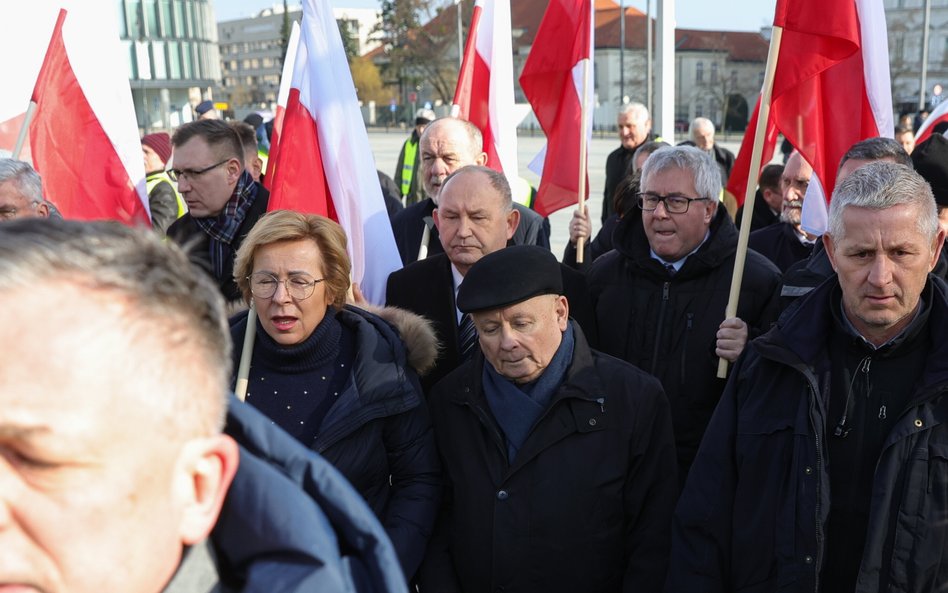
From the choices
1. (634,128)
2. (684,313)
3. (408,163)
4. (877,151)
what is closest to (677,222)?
(684,313)

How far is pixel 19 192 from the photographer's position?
3.87 metres

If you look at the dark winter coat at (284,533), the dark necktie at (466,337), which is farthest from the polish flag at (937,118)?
the dark winter coat at (284,533)

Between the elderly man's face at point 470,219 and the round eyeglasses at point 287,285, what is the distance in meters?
0.95

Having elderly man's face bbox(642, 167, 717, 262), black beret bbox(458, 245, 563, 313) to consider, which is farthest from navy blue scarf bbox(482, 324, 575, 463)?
elderly man's face bbox(642, 167, 717, 262)

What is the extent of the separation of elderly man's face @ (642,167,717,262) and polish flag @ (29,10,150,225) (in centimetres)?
259

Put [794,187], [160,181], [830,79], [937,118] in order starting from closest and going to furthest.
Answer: [830,79] < [794,187] < [160,181] < [937,118]

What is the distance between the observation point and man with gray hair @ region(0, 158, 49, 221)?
12.6 ft

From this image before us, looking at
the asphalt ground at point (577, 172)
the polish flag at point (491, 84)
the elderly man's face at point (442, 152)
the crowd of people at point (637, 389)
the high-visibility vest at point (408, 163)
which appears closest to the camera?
the crowd of people at point (637, 389)

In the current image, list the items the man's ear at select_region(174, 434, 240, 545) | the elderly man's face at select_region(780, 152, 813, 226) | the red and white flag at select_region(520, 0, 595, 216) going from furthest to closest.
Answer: the red and white flag at select_region(520, 0, 595, 216), the elderly man's face at select_region(780, 152, 813, 226), the man's ear at select_region(174, 434, 240, 545)

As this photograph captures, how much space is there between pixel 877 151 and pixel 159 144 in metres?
6.21

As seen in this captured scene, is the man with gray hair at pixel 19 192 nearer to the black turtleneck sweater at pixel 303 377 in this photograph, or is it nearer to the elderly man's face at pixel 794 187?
the black turtleneck sweater at pixel 303 377

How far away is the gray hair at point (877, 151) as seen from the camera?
3.92 m

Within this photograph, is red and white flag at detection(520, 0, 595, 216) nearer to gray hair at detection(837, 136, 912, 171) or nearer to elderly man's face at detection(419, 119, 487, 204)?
elderly man's face at detection(419, 119, 487, 204)

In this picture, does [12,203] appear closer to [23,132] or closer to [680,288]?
[23,132]
